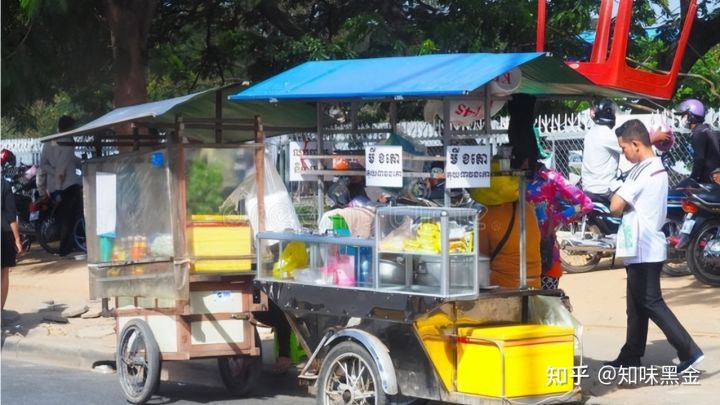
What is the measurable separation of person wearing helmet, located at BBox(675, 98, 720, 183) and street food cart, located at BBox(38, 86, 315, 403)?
17.2 ft

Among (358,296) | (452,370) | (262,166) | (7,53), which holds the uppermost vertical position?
(7,53)

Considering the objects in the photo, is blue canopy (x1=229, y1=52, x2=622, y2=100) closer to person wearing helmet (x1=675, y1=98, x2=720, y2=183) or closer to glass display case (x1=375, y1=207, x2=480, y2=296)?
glass display case (x1=375, y1=207, x2=480, y2=296)

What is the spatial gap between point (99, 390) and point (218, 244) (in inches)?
74.9

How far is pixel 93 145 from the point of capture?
916 cm

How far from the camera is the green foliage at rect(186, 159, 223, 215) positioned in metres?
7.96

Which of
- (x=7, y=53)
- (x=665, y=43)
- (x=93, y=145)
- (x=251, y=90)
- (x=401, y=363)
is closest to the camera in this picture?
(x=401, y=363)

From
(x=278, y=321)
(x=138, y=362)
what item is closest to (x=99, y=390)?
(x=138, y=362)

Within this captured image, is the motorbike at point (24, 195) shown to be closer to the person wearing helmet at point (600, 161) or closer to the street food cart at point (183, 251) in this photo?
the street food cart at point (183, 251)

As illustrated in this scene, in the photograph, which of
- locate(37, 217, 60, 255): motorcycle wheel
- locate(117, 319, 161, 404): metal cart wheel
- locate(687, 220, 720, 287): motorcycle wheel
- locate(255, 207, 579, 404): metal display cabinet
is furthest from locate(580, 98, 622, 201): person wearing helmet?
locate(37, 217, 60, 255): motorcycle wheel

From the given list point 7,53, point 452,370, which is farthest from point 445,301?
point 7,53

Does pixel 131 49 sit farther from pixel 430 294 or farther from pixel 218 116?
pixel 430 294

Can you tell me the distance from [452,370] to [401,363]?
1.06 ft

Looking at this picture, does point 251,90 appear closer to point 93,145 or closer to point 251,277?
point 251,277

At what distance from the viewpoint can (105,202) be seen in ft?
28.6
